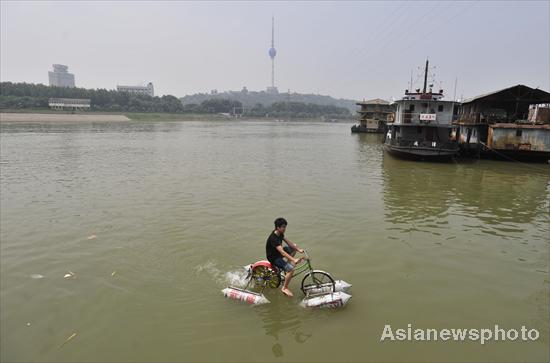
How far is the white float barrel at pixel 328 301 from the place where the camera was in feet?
23.9

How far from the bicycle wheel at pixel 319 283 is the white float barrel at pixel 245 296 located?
3.08ft

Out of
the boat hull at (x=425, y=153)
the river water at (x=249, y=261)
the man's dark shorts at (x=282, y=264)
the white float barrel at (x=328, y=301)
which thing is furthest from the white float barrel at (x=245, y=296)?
the boat hull at (x=425, y=153)

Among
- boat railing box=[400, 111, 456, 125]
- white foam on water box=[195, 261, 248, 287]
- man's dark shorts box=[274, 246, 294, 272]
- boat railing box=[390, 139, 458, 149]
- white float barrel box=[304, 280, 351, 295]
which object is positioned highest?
boat railing box=[400, 111, 456, 125]

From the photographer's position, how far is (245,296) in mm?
7461

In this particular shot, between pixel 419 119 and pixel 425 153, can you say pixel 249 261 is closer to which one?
pixel 425 153

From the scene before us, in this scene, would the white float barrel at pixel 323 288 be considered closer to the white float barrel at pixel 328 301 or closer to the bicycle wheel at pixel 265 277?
the white float barrel at pixel 328 301

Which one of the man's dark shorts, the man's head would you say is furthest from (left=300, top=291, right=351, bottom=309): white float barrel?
the man's head

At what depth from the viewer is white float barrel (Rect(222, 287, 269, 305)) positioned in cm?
738

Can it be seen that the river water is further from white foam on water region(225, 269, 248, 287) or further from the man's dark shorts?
the man's dark shorts

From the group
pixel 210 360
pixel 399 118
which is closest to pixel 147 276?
pixel 210 360

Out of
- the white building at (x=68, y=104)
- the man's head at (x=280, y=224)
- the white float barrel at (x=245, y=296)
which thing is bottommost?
the white float barrel at (x=245, y=296)

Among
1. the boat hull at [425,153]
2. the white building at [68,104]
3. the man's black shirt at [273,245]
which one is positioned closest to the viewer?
the man's black shirt at [273,245]

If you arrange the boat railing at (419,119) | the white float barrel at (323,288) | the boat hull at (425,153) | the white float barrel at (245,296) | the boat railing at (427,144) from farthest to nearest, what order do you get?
the boat railing at (419,119), the boat railing at (427,144), the boat hull at (425,153), the white float barrel at (323,288), the white float barrel at (245,296)

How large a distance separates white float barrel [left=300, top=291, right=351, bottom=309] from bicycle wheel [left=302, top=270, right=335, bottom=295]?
0.25 meters
